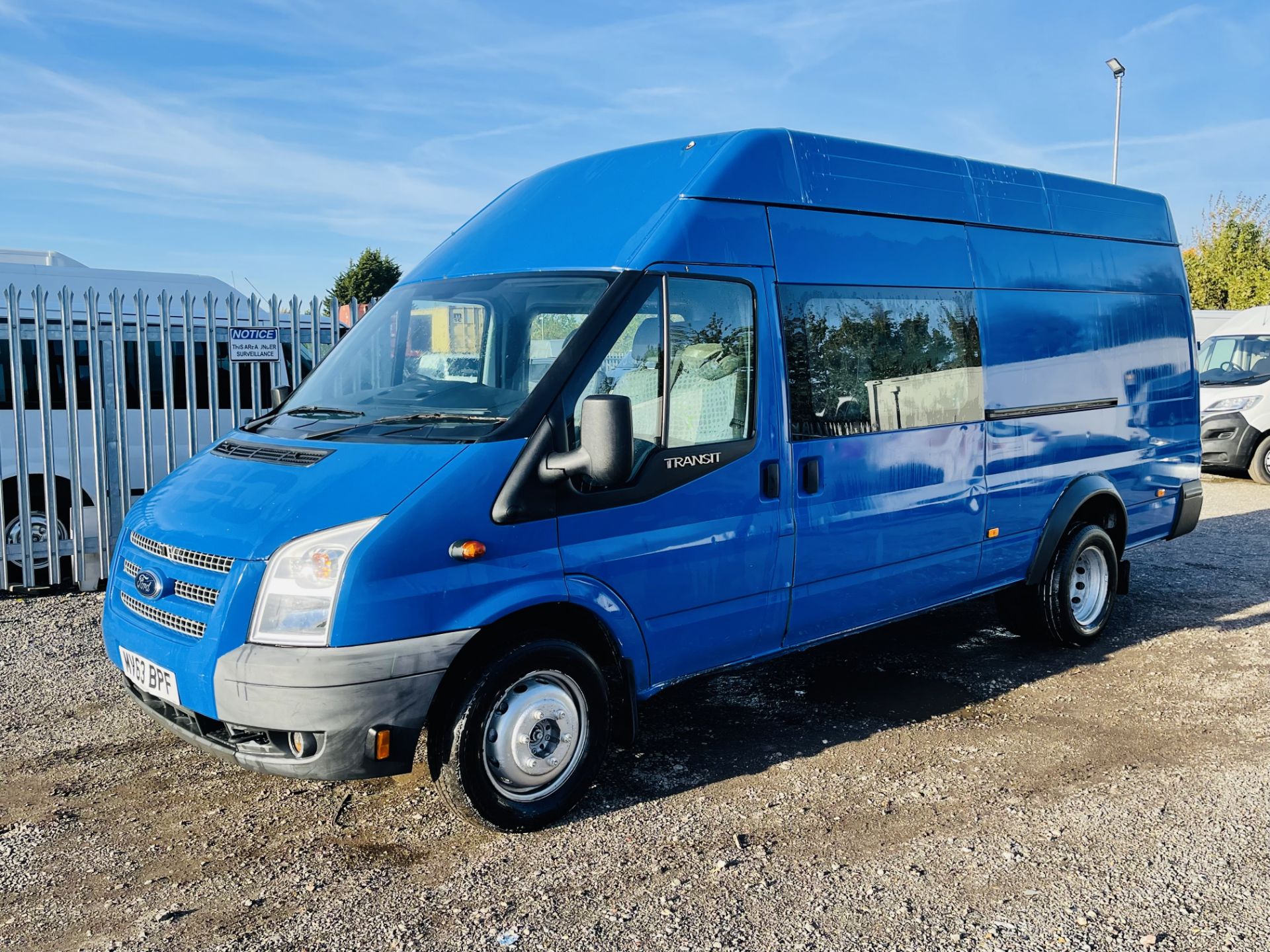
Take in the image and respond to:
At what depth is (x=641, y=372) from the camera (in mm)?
4250

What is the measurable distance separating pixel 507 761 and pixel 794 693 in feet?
7.28

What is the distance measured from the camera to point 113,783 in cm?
456

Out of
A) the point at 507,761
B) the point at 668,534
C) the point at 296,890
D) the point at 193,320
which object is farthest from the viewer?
the point at 193,320

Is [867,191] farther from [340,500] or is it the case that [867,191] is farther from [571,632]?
[340,500]

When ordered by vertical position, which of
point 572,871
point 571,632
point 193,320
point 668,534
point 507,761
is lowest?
point 572,871

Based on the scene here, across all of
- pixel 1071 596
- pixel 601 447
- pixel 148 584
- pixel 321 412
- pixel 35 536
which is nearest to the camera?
pixel 601 447

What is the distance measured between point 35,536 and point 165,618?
5.40m

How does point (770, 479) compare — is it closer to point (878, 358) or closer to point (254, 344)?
point (878, 358)

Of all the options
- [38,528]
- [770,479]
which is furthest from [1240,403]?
[38,528]

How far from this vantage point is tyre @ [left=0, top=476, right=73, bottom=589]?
26.3 feet

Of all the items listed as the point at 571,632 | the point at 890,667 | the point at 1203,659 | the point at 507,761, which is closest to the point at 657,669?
the point at 571,632

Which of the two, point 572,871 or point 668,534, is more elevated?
point 668,534

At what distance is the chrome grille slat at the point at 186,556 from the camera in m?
3.74

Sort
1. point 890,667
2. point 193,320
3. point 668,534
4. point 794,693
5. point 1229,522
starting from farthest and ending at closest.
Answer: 1. point 1229,522
2. point 193,320
3. point 890,667
4. point 794,693
5. point 668,534
